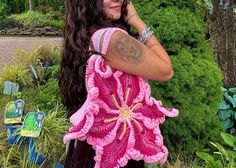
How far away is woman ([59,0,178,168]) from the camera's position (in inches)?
86.7

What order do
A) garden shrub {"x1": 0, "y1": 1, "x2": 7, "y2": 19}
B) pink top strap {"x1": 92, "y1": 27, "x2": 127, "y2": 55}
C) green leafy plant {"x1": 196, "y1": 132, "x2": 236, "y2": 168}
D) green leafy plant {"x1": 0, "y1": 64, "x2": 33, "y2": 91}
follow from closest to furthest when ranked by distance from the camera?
pink top strap {"x1": 92, "y1": 27, "x2": 127, "y2": 55}
green leafy plant {"x1": 196, "y1": 132, "x2": 236, "y2": 168}
green leafy plant {"x1": 0, "y1": 64, "x2": 33, "y2": 91}
garden shrub {"x1": 0, "y1": 1, "x2": 7, "y2": 19}

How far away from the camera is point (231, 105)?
452 centimetres

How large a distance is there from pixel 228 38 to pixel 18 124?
7.56ft

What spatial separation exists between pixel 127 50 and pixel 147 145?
468 mm

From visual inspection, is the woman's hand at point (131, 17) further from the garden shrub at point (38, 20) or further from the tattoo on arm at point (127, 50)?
the garden shrub at point (38, 20)

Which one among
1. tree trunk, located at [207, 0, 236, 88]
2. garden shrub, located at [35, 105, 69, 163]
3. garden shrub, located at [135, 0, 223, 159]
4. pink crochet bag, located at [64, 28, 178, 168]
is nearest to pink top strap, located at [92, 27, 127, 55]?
pink crochet bag, located at [64, 28, 178, 168]

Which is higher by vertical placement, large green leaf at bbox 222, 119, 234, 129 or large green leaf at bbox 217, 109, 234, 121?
large green leaf at bbox 217, 109, 234, 121

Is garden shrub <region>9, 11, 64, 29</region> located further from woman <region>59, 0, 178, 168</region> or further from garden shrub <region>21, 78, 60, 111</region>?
woman <region>59, 0, 178, 168</region>

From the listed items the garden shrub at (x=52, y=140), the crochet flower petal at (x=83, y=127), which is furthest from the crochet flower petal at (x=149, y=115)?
the garden shrub at (x=52, y=140)

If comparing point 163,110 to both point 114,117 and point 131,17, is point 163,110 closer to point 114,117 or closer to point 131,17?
point 114,117

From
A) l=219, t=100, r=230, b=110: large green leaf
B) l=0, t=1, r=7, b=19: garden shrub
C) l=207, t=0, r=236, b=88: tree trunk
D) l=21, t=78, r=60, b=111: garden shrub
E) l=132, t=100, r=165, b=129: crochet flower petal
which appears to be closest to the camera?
l=132, t=100, r=165, b=129: crochet flower petal

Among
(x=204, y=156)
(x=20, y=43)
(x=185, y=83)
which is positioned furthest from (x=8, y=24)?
(x=204, y=156)

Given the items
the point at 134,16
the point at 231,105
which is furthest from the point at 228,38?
the point at 134,16

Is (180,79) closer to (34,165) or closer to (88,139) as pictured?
(34,165)
